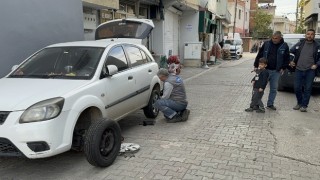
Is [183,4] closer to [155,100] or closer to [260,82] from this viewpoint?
[260,82]

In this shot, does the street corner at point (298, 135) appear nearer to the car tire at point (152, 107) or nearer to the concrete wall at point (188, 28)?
the car tire at point (152, 107)

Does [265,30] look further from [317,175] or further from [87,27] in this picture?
[317,175]

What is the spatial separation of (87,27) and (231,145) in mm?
6676

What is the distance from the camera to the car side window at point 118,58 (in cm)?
558

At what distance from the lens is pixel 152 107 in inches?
275

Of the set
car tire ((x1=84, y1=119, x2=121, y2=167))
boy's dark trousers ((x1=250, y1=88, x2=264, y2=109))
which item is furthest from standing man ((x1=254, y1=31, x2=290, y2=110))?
car tire ((x1=84, y1=119, x2=121, y2=167))

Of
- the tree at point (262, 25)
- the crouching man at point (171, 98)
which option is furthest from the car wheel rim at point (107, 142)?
the tree at point (262, 25)

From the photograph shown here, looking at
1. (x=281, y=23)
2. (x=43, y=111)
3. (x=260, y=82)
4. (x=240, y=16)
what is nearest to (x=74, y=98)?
(x=43, y=111)

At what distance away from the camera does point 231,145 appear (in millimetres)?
5457

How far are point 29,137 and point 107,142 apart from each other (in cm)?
110

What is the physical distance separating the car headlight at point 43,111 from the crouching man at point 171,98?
282cm

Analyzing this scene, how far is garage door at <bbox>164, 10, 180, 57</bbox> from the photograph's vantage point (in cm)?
1766

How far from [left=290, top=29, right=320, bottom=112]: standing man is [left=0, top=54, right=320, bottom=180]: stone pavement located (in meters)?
0.49

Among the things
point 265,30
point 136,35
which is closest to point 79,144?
point 136,35
